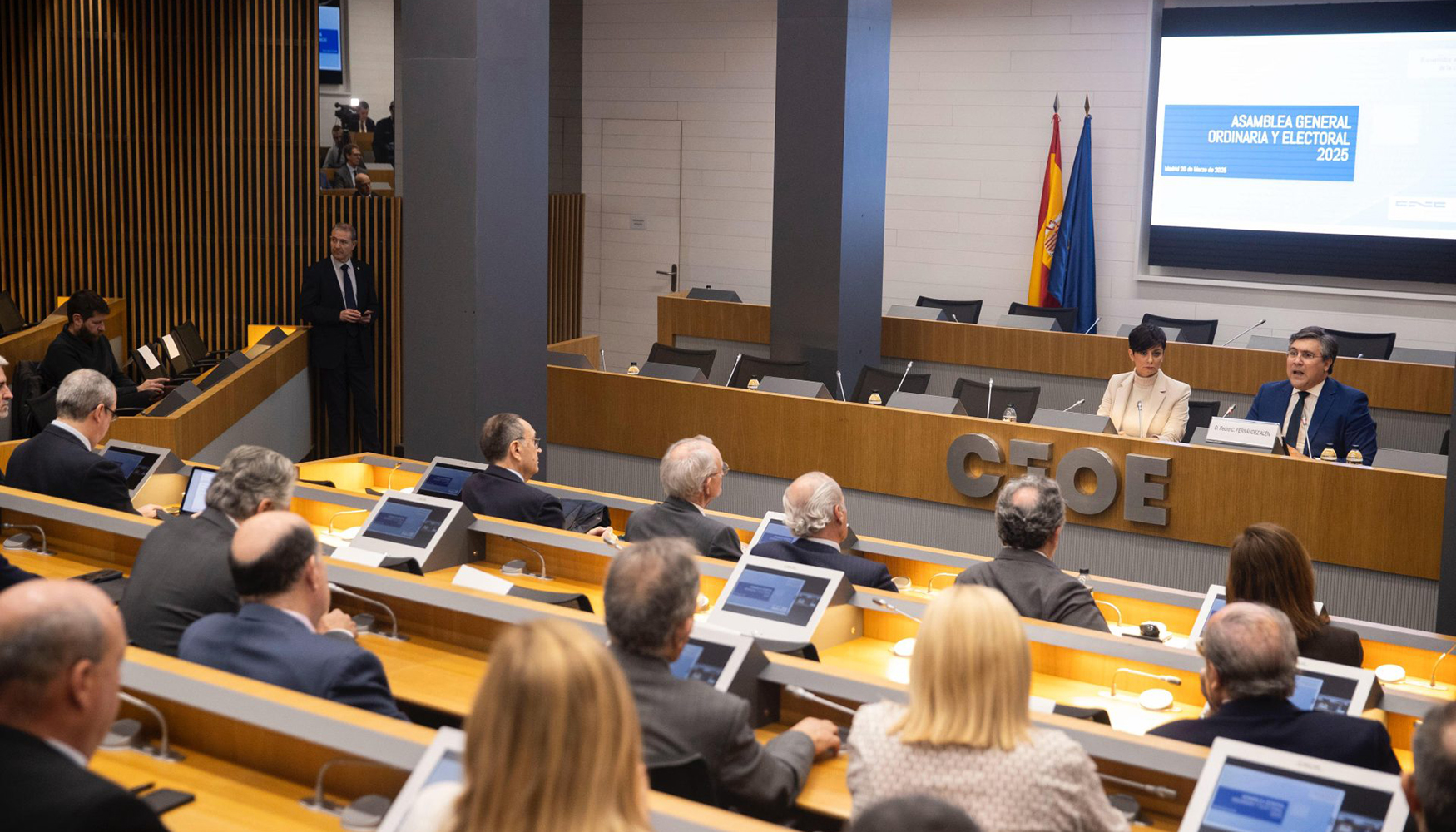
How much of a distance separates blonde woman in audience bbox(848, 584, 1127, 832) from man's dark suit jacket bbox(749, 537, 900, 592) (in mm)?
1940

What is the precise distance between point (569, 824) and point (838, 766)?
4.40 feet

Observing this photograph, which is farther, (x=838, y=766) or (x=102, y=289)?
(x=102, y=289)

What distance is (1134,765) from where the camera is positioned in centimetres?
267

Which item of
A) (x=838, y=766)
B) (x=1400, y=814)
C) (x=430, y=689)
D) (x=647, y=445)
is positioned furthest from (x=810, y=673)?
(x=647, y=445)

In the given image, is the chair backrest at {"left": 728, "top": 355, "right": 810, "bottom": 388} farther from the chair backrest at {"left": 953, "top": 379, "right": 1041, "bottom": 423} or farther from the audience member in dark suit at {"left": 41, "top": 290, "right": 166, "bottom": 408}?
the audience member in dark suit at {"left": 41, "top": 290, "right": 166, "bottom": 408}

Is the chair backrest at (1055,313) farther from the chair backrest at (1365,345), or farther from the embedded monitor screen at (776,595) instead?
the embedded monitor screen at (776,595)

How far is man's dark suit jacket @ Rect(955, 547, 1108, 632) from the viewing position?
3.75 metres

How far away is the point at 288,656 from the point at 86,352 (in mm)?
5770

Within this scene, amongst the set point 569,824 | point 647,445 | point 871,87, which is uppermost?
point 871,87

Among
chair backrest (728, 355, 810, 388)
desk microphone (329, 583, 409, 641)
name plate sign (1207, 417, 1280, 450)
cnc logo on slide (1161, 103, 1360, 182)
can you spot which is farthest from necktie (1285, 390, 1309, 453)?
desk microphone (329, 583, 409, 641)

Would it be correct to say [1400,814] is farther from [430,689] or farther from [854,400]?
[854,400]

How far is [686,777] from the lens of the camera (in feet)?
7.80

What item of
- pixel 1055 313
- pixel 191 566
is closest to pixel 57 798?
pixel 191 566

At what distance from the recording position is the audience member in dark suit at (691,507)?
4438mm
